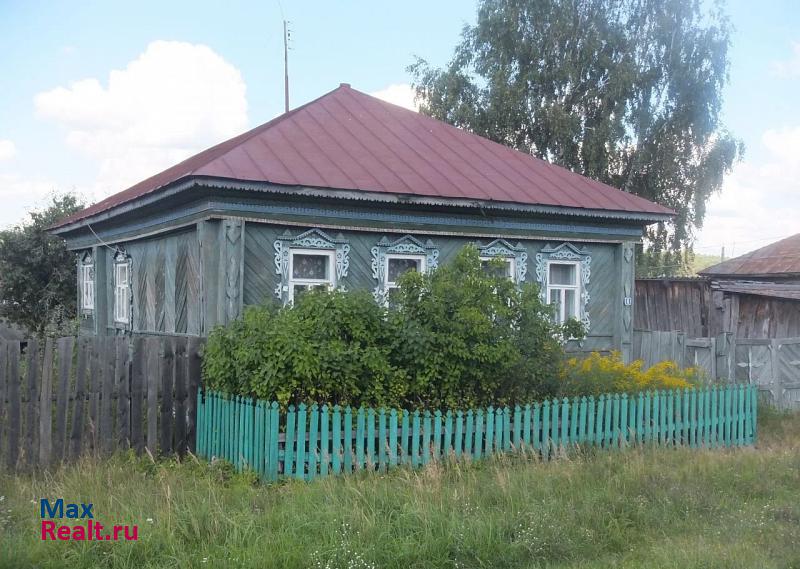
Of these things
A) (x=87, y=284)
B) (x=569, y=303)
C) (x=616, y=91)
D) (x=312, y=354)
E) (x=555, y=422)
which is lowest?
(x=555, y=422)

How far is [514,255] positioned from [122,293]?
7.67m

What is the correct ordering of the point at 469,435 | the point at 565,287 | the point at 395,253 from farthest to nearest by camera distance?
the point at 565,287, the point at 395,253, the point at 469,435

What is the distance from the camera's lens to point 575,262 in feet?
45.3

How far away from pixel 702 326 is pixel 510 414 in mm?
13259

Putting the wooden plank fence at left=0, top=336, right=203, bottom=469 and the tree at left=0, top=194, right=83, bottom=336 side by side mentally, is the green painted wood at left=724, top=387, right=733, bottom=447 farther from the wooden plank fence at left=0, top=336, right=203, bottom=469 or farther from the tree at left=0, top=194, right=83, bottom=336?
the tree at left=0, top=194, right=83, bottom=336

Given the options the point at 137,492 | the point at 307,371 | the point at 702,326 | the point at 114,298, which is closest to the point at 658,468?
the point at 307,371

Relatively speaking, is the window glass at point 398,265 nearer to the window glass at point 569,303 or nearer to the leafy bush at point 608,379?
the window glass at point 569,303

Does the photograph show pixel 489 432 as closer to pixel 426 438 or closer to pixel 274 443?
pixel 426 438

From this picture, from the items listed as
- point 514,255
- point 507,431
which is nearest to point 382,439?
point 507,431

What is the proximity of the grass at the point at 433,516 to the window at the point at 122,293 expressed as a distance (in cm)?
772

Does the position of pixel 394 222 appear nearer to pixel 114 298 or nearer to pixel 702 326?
pixel 114 298

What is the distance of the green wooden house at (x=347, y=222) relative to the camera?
10.9m

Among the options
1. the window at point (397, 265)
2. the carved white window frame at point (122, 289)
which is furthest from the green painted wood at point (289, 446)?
the carved white window frame at point (122, 289)

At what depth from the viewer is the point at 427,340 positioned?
7828mm
